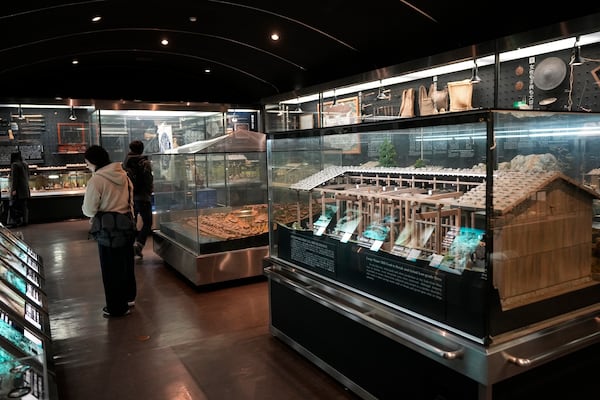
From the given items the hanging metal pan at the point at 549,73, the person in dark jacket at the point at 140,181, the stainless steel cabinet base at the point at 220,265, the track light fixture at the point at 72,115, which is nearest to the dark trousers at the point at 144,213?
the person in dark jacket at the point at 140,181

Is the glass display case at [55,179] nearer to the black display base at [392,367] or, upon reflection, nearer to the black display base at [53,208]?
the black display base at [53,208]

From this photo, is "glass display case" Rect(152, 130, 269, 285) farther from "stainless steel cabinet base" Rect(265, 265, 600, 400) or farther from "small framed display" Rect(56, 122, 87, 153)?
"small framed display" Rect(56, 122, 87, 153)

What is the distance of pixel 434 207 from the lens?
262 centimetres

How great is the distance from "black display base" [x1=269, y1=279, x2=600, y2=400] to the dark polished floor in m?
0.19

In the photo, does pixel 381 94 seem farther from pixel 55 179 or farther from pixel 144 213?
pixel 55 179

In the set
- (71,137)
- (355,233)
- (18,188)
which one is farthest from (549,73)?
(71,137)

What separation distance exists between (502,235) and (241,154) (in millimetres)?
4142

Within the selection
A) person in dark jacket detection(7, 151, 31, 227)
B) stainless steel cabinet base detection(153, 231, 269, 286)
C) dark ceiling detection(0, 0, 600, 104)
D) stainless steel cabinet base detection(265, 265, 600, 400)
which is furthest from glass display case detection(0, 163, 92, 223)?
stainless steel cabinet base detection(265, 265, 600, 400)

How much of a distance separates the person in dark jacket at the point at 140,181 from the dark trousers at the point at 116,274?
231 centimetres

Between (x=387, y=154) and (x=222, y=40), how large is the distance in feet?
19.3

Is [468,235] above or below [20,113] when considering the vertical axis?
below

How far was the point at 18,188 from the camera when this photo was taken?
952cm

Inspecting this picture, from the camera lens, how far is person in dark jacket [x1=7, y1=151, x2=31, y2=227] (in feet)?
30.9

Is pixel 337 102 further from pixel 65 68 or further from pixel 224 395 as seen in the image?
pixel 224 395
